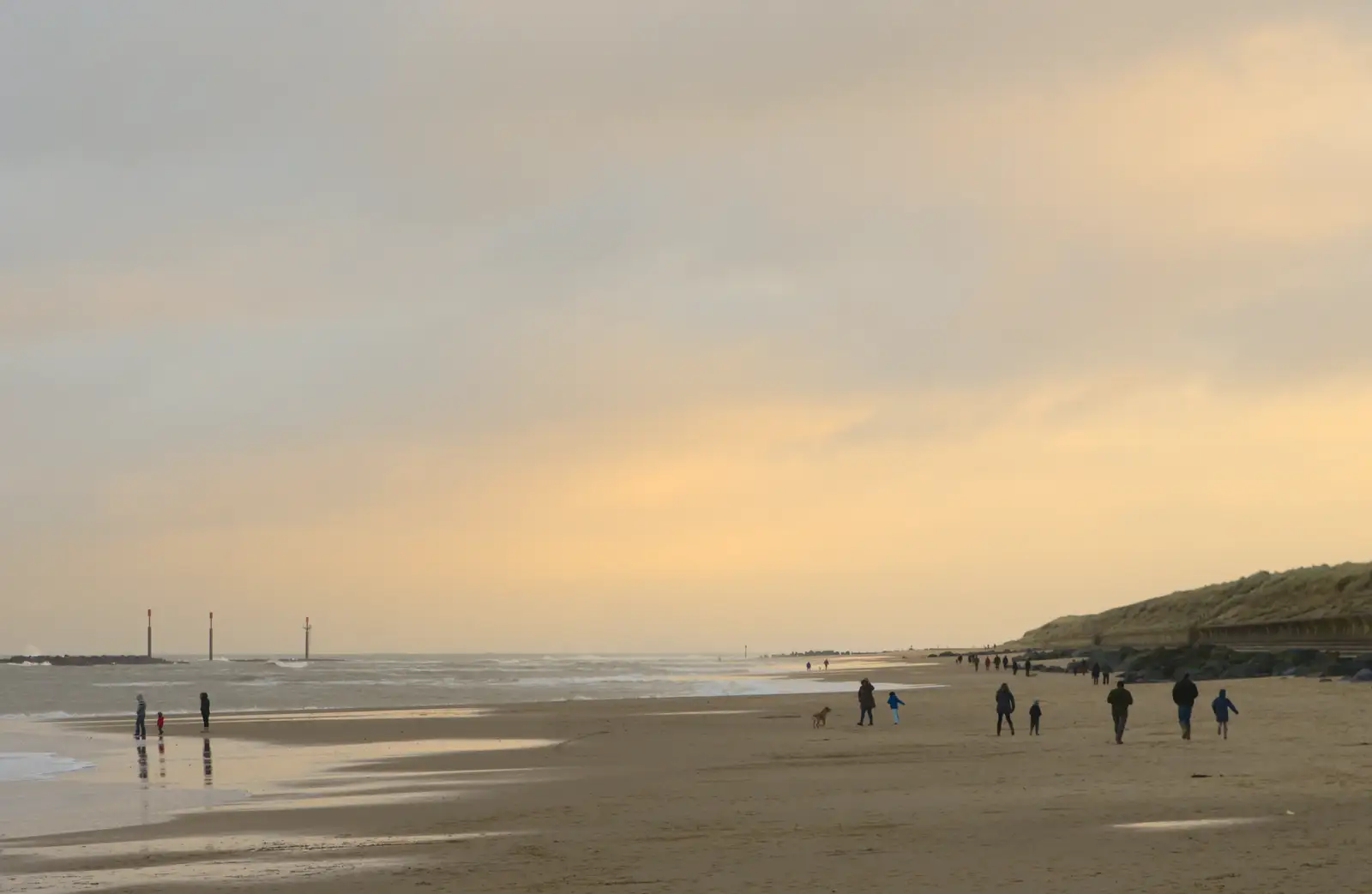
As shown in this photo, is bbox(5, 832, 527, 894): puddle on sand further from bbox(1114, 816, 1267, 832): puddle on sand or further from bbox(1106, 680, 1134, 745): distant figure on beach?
bbox(1106, 680, 1134, 745): distant figure on beach

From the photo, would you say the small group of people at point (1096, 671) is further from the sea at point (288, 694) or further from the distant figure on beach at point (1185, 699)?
the distant figure on beach at point (1185, 699)

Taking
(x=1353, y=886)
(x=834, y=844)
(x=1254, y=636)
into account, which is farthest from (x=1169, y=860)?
(x=1254, y=636)

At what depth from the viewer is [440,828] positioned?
23891 mm

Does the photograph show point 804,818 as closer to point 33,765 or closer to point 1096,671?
point 33,765

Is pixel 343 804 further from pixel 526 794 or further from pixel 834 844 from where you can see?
pixel 834 844

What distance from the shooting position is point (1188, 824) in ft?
65.1

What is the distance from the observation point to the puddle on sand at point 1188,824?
1942cm

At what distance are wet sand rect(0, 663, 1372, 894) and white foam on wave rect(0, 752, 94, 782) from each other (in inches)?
180

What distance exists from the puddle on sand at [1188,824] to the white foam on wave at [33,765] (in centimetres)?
2954

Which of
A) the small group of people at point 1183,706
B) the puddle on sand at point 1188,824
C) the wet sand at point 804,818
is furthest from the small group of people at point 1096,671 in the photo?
the puddle on sand at point 1188,824

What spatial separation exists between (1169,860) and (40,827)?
66.2 ft

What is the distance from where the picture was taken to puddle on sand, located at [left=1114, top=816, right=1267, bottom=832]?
19422 mm

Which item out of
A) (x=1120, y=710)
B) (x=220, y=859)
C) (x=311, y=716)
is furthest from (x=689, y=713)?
(x=220, y=859)

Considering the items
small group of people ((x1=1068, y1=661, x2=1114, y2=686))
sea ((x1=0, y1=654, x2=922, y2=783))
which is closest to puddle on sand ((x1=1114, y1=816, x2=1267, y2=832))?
sea ((x1=0, y1=654, x2=922, y2=783))
